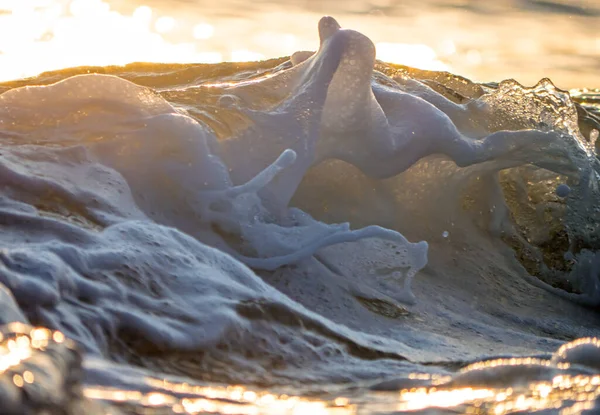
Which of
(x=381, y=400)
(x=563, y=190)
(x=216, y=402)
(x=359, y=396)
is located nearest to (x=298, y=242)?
(x=359, y=396)

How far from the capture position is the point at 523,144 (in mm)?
5043

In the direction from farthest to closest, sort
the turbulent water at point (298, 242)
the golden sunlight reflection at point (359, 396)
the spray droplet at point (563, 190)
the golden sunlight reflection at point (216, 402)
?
the spray droplet at point (563, 190)
the turbulent water at point (298, 242)
the golden sunlight reflection at point (216, 402)
the golden sunlight reflection at point (359, 396)

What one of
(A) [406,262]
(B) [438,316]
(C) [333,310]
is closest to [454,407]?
(C) [333,310]

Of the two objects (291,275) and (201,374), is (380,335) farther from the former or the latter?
(201,374)

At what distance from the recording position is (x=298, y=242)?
11.6 ft

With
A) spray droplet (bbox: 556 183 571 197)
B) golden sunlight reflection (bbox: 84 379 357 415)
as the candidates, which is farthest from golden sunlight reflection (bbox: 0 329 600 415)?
spray droplet (bbox: 556 183 571 197)

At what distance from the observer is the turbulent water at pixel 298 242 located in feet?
6.06

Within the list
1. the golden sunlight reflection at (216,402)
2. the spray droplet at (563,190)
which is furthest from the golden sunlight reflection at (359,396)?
the spray droplet at (563,190)

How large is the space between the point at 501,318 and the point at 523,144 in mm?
1512

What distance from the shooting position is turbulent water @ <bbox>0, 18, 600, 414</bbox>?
1848 millimetres

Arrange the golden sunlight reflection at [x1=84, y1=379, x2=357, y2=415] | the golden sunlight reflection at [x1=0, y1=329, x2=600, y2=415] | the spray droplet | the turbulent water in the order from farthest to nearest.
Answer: the spray droplet < the turbulent water < the golden sunlight reflection at [x1=84, y1=379, x2=357, y2=415] < the golden sunlight reflection at [x1=0, y1=329, x2=600, y2=415]

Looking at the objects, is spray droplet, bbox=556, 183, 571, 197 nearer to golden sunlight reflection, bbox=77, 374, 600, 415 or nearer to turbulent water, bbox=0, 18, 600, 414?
turbulent water, bbox=0, 18, 600, 414

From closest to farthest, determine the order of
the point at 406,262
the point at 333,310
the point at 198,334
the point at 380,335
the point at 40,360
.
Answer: the point at 40,360 → the point at 198,334 → the point at 380,335 → the point at 333,310 → the point at 406,262

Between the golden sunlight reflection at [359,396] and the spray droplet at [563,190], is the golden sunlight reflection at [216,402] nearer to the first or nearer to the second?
the golden sunlight reflection at [359,396]
